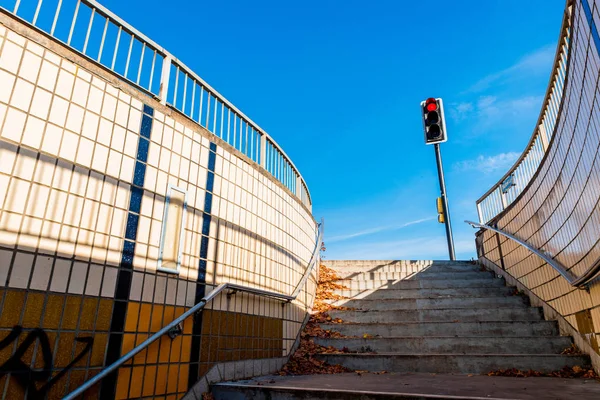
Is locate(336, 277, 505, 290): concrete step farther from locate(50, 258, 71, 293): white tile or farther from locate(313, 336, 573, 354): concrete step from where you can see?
locate(50, 258, 71, 293): white tile

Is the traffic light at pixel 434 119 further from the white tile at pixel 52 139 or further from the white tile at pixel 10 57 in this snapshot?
the white tile at pixel 10 57

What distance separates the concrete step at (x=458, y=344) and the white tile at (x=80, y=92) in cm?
467

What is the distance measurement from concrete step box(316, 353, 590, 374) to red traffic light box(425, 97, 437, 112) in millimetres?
A: 5786

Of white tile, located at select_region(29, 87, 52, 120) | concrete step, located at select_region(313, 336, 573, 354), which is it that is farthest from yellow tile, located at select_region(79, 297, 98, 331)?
concrete step, located at select_region(313, 336, 573, 354)

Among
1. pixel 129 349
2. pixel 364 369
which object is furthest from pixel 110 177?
pixel 364 369

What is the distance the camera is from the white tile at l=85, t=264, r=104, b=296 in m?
2.89

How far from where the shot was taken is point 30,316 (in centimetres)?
251

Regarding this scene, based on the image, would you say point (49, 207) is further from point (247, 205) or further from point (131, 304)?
point (247, 205)

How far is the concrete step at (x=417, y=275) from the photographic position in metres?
8.13

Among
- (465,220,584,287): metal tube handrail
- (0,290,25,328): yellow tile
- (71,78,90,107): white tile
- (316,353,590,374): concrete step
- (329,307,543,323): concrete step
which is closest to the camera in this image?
(0,290,25,328): yellow tile

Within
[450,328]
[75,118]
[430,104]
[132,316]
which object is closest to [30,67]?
[75,118]

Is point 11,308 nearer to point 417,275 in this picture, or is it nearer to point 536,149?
point 536,149

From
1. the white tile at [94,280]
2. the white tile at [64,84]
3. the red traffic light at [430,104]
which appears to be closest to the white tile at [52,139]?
the white tile at [64,84]

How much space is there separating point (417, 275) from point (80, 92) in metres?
7.48
